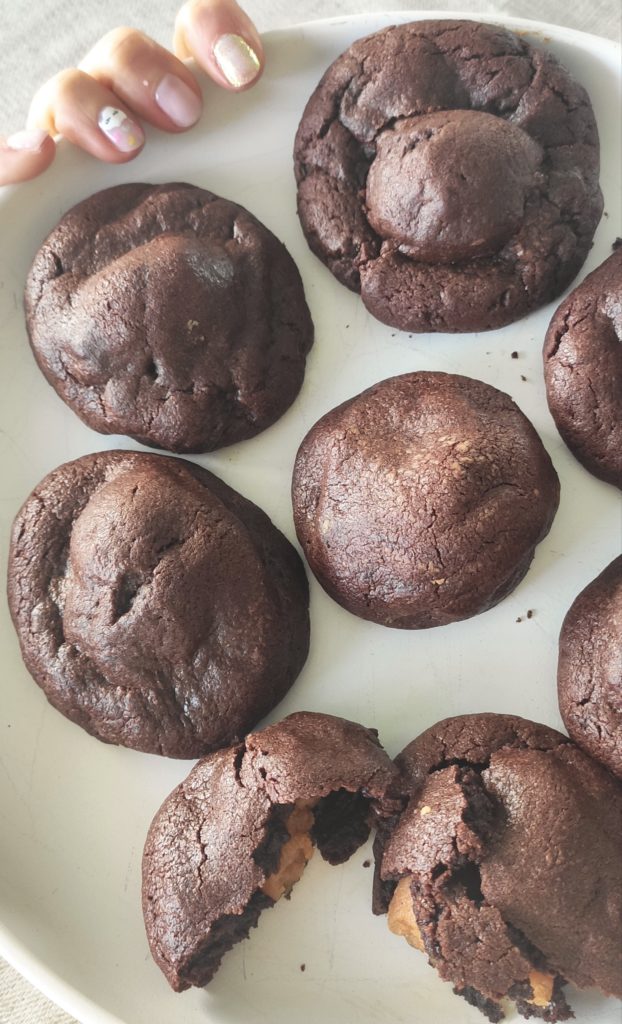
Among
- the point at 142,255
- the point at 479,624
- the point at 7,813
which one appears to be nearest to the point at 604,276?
the point at 479,624

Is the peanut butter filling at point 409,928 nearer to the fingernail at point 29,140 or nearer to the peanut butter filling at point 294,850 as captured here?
the peanut butter filling at point 294,850

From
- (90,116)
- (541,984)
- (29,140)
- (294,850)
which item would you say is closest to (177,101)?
(90,116)

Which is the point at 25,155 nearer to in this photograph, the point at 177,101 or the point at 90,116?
the point at 90,116

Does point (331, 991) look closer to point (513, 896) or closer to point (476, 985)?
point (476, 985)

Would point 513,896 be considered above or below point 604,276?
below

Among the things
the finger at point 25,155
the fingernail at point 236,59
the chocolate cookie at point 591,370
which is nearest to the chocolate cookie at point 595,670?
the chocolate cookie at point 591,370

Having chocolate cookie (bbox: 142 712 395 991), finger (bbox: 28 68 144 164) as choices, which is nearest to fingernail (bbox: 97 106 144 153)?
finger (bbox: 28 68 144 164)

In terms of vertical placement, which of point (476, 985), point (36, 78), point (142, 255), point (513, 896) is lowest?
point (476, 985)

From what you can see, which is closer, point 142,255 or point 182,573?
point 182,573
